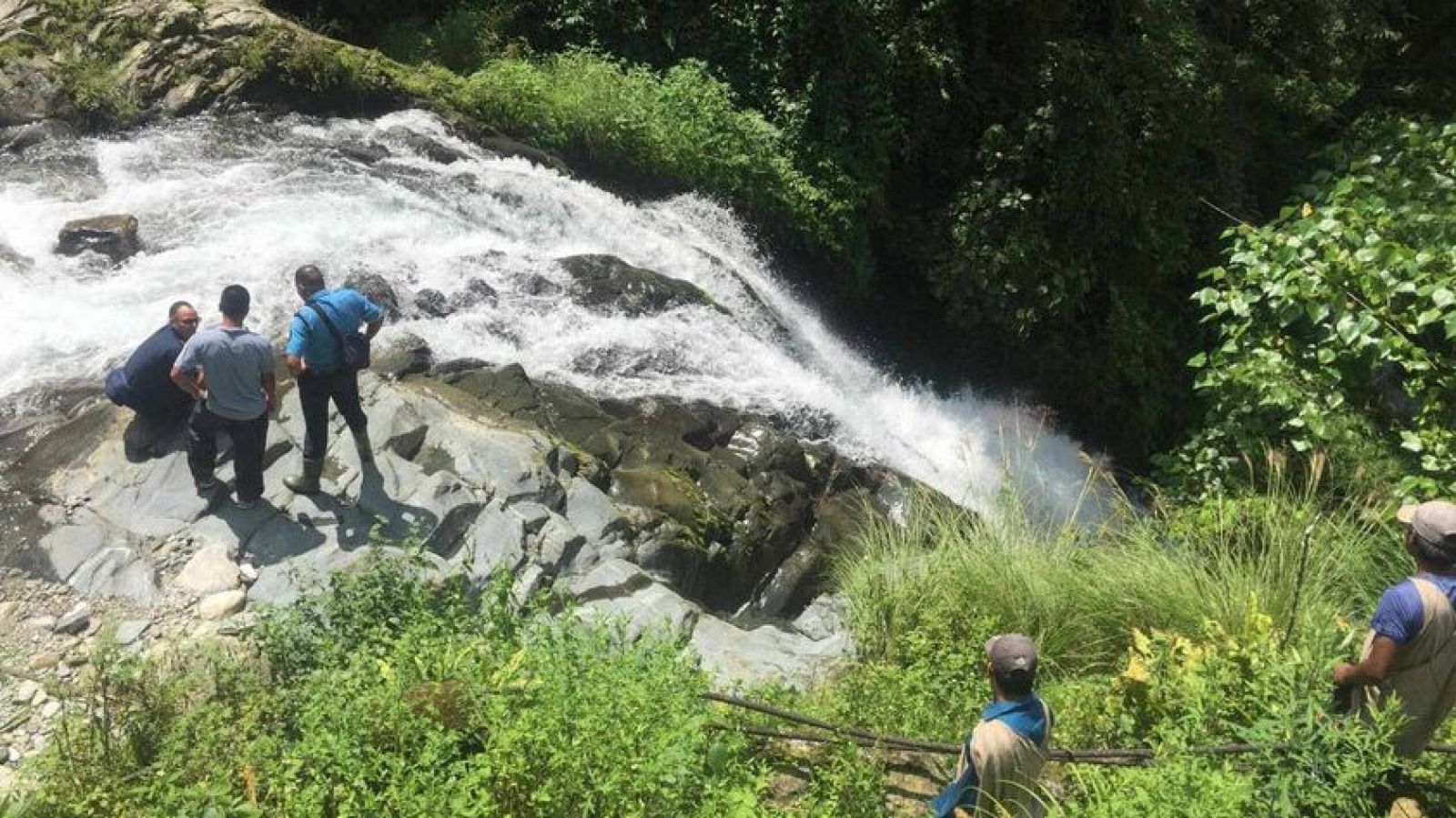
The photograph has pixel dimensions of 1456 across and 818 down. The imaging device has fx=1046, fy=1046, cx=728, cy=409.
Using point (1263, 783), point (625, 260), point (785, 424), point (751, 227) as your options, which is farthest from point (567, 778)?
point (751, 227)

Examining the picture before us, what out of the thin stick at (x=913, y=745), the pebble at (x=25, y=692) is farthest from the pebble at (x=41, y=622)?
the thin stick at (x=913, y=745)

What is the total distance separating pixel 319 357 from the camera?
595 centimetres

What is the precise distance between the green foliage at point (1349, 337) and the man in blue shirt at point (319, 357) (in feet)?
17.9

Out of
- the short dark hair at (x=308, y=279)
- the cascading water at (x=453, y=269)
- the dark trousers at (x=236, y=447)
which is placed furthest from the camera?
the cascading water at (x=453, y=269)

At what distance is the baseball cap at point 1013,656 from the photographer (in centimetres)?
339

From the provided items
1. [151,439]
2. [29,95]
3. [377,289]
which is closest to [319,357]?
[151,439]

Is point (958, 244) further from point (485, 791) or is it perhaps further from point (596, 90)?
point (485, 791)

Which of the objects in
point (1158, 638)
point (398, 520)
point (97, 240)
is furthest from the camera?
point (97, 240)

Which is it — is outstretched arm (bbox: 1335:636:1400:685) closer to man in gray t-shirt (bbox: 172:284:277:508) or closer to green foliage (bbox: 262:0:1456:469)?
man in gray t-shirt (bbox: 172:284:277:508)

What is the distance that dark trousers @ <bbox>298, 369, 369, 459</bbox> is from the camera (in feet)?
19.9

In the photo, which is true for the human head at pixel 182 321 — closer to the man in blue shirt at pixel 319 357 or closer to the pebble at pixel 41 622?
the man in blue shirt at pixel 319 357

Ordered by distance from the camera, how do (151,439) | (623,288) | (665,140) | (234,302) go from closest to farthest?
(234,302) → (151,439) → (623,288) → (665,140)

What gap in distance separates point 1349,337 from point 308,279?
6086 millimetres

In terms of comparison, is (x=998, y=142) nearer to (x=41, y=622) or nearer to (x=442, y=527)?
(x=442, y=527)
